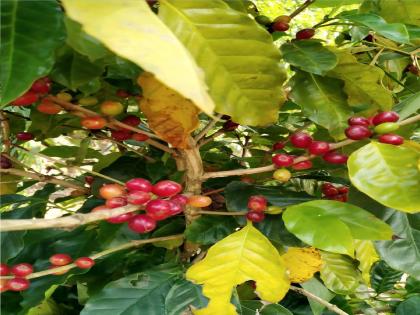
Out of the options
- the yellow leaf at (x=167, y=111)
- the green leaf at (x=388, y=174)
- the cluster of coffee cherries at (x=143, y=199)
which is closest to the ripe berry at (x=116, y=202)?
the cluster of coffee cherries at (x=143, y=199)

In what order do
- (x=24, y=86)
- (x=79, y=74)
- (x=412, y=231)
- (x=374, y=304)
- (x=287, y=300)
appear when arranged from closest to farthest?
(x=24, y=86) < (x=79, y=74) < (x=412, y=231) < (x=287, y=300) < (x=374, y=304)

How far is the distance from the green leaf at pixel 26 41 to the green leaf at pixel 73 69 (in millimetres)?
88

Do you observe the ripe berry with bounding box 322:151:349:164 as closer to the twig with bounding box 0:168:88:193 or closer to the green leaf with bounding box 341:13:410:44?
the green leaf with bounding box 341:13:410:44

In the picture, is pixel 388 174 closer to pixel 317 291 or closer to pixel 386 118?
pixel 386 118

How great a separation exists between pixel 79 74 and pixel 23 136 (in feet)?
0.98

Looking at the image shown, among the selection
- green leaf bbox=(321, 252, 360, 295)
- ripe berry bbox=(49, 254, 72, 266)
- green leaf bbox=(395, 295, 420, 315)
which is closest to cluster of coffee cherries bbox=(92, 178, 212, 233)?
ripe berry bbox=(49, 254, 72, 266)

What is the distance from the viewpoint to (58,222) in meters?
0.34

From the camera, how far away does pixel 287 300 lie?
0.82 m

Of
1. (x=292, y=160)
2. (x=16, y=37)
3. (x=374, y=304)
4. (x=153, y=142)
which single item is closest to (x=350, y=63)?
(x=292, y=160)

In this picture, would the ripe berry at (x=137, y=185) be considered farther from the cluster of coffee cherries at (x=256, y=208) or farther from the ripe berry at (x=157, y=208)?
the cluster of coffee cherries at (x=256, y=208)

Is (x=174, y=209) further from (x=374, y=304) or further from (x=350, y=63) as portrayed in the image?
(x=374, y=304)

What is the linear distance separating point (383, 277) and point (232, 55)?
70cm

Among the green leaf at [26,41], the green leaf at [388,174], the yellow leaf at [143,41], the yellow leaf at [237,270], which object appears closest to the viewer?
the yellow leaf at [143,41]

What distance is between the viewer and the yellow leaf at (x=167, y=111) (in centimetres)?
49
